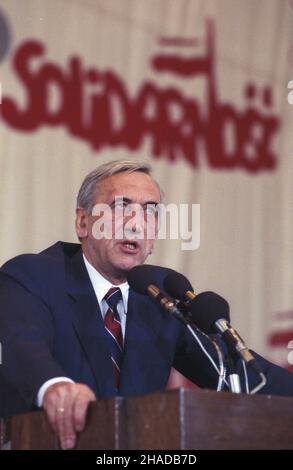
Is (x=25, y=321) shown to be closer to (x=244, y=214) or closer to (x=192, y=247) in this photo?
(x=192, y=247)

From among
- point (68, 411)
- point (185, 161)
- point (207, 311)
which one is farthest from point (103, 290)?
point (185, 161)

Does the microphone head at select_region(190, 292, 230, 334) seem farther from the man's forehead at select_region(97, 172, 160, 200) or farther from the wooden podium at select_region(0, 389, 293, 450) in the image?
the man's forehead at select_region(97, 172, 160, 200)

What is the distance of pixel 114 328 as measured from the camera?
2.07 m

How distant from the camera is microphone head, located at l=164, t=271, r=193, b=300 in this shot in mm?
1664

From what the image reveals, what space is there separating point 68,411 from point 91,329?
0.58 meters

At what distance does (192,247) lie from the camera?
3.09 m

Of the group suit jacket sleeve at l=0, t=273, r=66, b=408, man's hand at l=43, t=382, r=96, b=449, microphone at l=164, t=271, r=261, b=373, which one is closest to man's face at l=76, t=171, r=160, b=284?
suit jacket sleeve at l=0, t=273, r=66, b=408

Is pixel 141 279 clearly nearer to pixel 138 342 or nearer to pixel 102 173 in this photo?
pixel 138 342

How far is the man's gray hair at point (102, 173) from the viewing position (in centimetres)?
221

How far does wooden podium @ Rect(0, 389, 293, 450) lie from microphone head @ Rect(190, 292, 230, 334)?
0.23m

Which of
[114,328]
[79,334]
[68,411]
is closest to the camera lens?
[68,411]

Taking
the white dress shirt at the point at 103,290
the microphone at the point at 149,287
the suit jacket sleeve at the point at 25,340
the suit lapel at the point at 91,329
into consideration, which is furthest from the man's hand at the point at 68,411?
the white dress shirt at the point at 103,290

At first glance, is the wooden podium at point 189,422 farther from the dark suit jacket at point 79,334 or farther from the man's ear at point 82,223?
the man's ear at point 82,223

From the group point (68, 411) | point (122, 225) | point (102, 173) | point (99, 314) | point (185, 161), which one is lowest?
point (68, 411)
